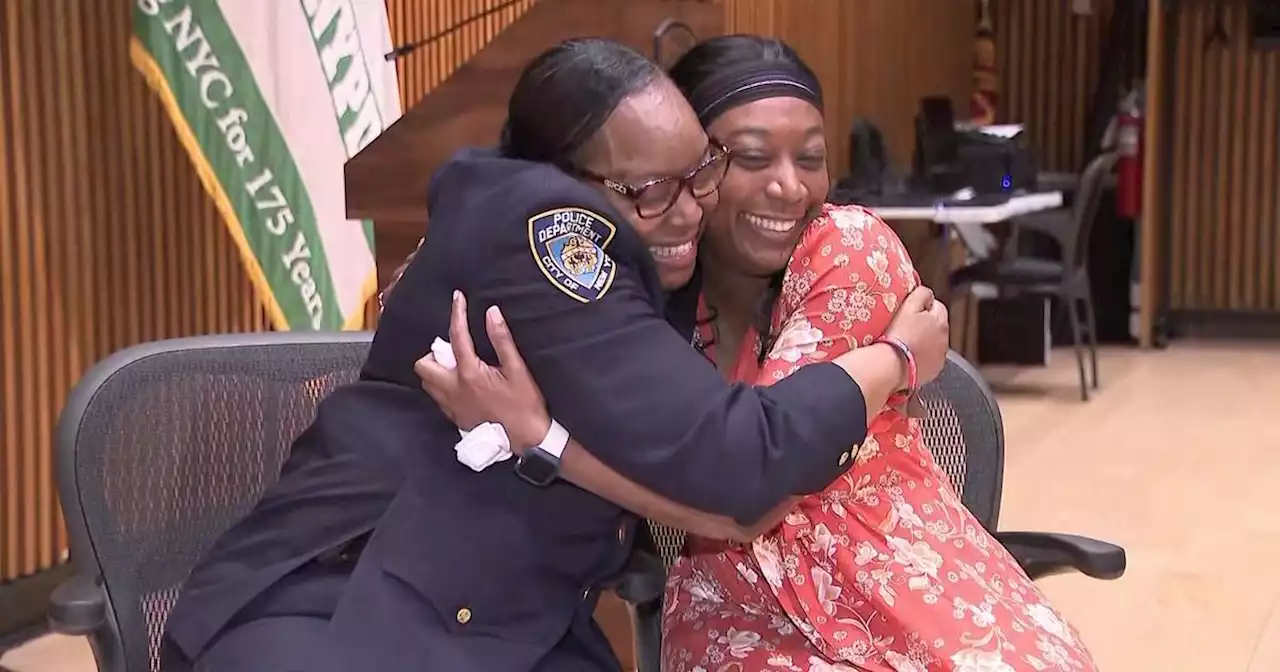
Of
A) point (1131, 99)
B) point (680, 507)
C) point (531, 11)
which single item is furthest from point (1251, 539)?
point (1131, 99)

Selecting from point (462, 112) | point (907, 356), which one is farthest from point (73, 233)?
point (907, 356)

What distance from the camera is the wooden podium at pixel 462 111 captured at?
9.78 ft

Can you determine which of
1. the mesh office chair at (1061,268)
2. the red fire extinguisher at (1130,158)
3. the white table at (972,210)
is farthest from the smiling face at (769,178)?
the red fire extinguisher at (1130,158)

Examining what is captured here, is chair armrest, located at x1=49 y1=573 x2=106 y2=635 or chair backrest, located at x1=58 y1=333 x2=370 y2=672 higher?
chair backrest, located at x1=58 y1=333 x2=370 y2=672

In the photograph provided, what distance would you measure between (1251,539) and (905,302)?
3.37 m

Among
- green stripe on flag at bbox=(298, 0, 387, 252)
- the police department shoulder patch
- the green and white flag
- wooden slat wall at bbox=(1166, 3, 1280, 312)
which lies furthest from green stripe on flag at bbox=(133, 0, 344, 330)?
wooden slat wall at bbox=(1166, 3, 1280, 312)

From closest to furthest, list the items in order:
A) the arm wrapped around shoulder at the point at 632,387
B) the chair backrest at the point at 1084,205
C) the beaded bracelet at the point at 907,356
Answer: the arm wrapped around shoulder at the point at 632,387 < the beaded bracelet at the point at 907,356 < the chair backrest at the point at 1084,205

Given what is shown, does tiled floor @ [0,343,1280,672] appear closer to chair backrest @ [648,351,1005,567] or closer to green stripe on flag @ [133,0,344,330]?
green stripe on flag @ [133,0,344,330]

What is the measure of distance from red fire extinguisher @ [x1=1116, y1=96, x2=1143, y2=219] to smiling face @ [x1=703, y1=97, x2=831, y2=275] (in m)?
7.22

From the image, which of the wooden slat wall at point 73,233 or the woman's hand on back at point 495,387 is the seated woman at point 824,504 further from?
the wooden slat wall at point 73,233

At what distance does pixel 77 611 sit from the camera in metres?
1.55

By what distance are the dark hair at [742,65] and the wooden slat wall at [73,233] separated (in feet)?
8.08

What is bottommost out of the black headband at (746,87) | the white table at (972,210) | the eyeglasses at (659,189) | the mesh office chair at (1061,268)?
the mesh office chair at (1061,268)

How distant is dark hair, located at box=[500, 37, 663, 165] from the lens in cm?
134
